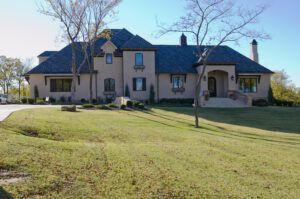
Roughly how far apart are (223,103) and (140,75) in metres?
9.20

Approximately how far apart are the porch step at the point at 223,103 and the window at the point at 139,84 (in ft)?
23.2

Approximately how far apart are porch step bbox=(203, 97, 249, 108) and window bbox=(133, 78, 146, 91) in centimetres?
708

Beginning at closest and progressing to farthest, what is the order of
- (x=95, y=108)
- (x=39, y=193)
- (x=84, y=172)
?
(x=39, y=193) < (x=84, y=172) < (x=95, y=108)

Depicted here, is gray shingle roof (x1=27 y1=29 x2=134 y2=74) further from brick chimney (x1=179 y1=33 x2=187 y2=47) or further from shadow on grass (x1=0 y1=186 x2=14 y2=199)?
shadow on grass (x1=0 y1=186 x2=14 y2=199)

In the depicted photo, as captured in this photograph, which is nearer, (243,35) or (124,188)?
(124,188)

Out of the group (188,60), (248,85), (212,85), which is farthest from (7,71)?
(248,85)

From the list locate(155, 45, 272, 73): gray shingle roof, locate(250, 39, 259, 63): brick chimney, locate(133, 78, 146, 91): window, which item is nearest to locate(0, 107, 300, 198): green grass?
locate(133, 78, 146, 91): window

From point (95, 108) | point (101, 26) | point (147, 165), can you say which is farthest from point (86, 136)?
point (101, 26)

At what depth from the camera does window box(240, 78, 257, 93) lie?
3944 cm

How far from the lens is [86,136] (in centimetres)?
1235

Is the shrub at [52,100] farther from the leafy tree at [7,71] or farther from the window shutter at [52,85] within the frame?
the leafy tree at [7,71]

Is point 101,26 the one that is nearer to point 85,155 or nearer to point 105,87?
point 105,87

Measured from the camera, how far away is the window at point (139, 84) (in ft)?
122

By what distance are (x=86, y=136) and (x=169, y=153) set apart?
3800mm
